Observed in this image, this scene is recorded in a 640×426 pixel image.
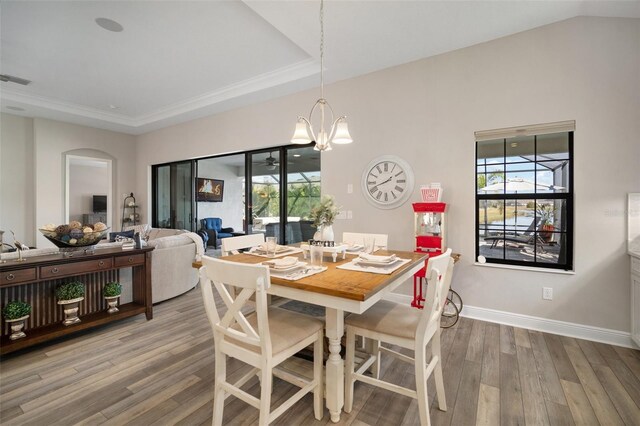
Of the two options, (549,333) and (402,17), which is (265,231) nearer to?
(402,17)

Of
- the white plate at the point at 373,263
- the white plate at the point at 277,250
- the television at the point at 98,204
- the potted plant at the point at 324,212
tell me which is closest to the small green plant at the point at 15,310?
the white plate at the point at 277,250

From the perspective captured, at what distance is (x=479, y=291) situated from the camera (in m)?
3.14

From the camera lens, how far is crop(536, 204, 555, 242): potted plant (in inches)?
116

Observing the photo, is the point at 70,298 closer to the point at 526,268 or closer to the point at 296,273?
the point at 296,273

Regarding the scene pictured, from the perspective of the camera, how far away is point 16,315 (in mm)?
2346

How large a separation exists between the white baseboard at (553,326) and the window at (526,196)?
53 cm

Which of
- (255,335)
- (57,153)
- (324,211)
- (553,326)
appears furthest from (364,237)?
(57,153)

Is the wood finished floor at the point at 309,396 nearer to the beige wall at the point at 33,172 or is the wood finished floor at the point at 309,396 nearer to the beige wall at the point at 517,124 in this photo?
the beige wall at the point at 517,124

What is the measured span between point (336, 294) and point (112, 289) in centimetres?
268

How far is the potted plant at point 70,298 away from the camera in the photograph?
8.57ft

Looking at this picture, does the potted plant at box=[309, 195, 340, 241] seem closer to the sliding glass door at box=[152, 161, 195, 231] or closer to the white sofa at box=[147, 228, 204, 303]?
the white sofa at box=[147, 228, 204, 303]

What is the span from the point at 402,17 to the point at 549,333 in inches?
128

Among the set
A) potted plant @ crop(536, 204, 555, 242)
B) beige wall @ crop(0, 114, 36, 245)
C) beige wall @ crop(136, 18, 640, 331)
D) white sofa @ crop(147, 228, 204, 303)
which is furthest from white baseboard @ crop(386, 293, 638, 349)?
beige wall @ crop(0, 114, 36, 245)

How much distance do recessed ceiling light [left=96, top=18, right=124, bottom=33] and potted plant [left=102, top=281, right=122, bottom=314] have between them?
8.59 feet
